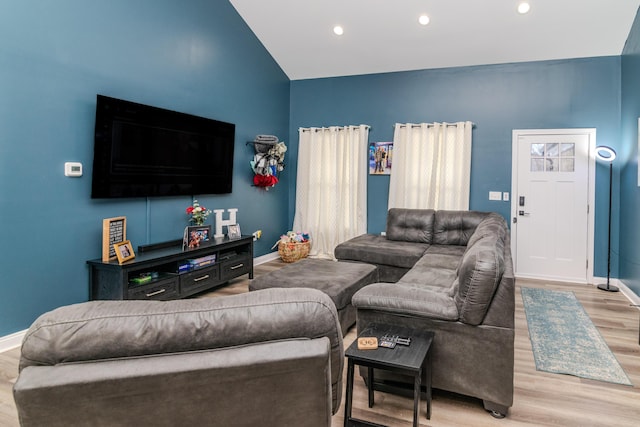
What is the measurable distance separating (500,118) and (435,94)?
3.24ft

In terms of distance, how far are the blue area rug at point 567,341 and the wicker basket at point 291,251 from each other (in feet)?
10.4

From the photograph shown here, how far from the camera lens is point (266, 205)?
20.2 feet

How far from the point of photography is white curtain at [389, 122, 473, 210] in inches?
218

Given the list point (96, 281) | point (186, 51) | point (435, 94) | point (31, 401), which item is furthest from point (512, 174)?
point (31, 401)

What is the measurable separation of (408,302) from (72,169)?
9.84 ft

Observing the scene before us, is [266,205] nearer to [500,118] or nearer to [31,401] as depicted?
[500,118]

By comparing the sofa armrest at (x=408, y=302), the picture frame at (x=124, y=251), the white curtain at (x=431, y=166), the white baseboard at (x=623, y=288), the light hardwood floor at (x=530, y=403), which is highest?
the white curtain at (x=431, y=166)

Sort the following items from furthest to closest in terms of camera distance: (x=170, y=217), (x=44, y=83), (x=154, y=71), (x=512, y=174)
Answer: (x=512, y=174), (x=170, y=217), (x=154, y=71), (x=44, y=83)

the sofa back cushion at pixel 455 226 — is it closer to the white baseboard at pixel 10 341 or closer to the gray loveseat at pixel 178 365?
the gray loveseat at pixel 178 365

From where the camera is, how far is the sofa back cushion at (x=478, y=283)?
1968 millimetres

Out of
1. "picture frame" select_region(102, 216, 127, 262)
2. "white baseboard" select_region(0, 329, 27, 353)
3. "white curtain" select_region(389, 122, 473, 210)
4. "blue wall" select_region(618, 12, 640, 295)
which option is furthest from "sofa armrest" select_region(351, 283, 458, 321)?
"white curtain" select_region(389, 122, 473, 210)

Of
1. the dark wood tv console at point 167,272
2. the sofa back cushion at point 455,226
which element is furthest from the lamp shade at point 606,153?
the dark wood tv console at point 167,272

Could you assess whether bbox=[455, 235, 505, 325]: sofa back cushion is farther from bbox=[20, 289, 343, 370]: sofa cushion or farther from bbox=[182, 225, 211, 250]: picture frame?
bbox=[182, 225, 211, 250]: picture frame

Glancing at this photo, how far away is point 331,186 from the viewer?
6.41 meters
